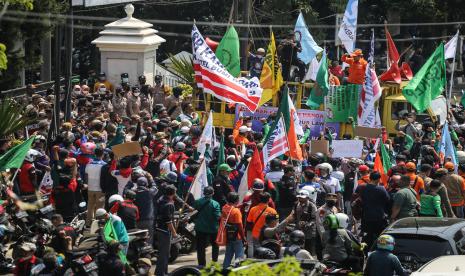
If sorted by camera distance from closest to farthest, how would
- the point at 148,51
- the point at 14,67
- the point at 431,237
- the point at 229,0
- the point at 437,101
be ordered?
1. the point at 431,237
2. the point at 437,101
3. the point at 14,67
4. the point at 148,51
5. the point at 229,0

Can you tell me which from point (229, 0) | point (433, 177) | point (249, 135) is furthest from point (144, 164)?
point (229, 0)

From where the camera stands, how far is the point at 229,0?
44.4 metres

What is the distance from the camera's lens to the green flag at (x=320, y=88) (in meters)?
28.0

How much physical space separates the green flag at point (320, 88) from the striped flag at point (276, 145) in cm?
591

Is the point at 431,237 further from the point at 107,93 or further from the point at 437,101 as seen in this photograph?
the point at 107,93

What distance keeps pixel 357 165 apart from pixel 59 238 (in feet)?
19.2

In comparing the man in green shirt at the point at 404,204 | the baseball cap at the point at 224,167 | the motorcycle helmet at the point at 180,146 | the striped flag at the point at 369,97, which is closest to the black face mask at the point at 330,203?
the man in green shirt at the point at 404,204

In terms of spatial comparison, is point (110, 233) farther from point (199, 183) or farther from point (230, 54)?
point (230, 54)

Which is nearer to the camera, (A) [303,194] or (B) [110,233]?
(B) [110,233]

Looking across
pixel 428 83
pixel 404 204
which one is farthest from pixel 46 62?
pixel 404 204

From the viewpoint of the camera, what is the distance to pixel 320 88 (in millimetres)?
28406

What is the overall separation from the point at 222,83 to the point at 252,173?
4049mm

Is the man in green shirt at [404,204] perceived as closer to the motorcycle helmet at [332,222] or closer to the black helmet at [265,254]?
the motorcycle helmet at [332,222]

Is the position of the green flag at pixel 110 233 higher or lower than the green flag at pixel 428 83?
lower
